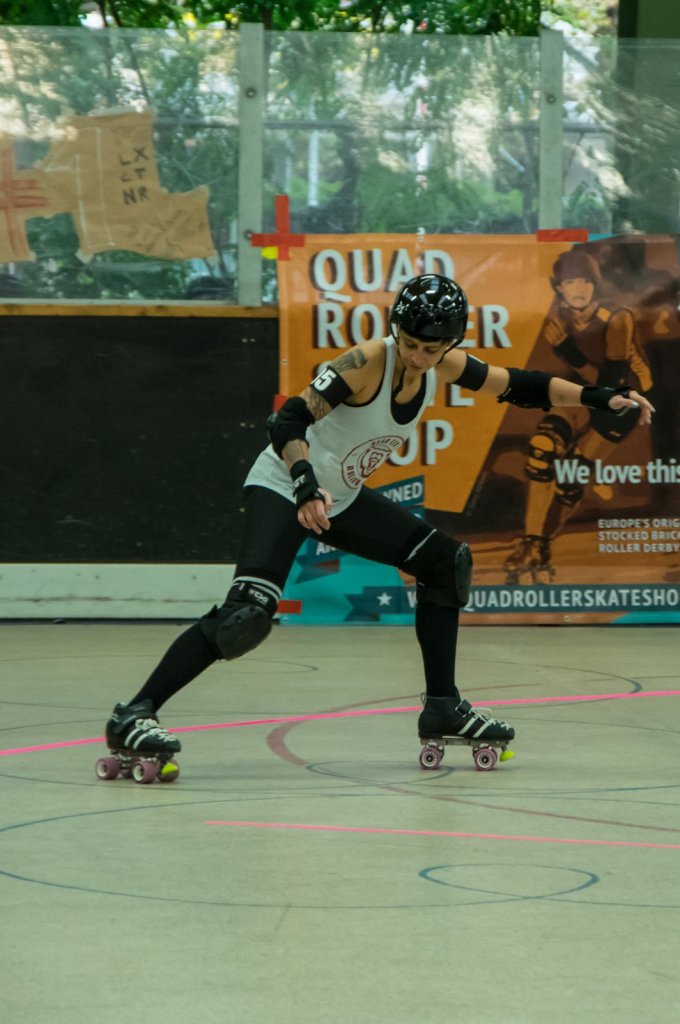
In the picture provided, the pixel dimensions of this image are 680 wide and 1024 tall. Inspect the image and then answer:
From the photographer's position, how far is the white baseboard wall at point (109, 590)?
9680 millimetres

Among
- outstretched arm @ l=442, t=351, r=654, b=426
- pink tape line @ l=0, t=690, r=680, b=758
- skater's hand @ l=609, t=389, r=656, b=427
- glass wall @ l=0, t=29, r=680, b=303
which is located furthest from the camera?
glass wall @ l=0, t=29, r=680, b=303

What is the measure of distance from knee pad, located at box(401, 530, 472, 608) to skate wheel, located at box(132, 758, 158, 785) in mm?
1029

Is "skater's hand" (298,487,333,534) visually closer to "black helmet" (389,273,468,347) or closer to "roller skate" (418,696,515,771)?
"black helmet" (389,273,468,347)

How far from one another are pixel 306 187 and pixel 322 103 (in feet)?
1.71

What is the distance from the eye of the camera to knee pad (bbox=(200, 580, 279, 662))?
5098 mm

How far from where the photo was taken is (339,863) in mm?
3998

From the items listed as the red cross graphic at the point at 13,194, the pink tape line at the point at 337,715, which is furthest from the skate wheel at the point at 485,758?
the red cross graphic at the point at 13,194

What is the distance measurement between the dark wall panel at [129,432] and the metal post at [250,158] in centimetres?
26

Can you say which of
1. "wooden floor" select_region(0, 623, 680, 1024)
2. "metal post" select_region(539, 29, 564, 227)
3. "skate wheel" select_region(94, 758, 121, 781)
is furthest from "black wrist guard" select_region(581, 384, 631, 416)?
"metal post" select_region(539, 29, 564, 227)

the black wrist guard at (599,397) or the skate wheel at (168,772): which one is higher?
the black wrist guard at (599,397)

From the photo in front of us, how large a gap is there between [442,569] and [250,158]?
5066mm

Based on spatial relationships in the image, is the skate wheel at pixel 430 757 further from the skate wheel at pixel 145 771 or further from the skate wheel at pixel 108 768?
the skate wheel at pixel 108 768

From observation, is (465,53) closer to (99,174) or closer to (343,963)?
(99,174)

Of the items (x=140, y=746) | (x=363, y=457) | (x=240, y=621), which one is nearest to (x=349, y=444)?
(x=363, y=457)
